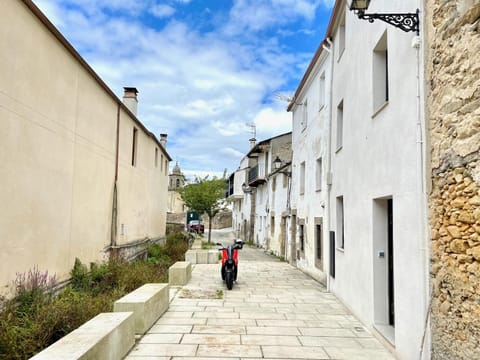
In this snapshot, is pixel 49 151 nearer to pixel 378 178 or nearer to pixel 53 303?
pixel 53 303

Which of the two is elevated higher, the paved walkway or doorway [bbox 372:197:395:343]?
doorway [bbox 372:197:395:343]

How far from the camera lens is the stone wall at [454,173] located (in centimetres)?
323

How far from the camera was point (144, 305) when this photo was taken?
5629 millimetres

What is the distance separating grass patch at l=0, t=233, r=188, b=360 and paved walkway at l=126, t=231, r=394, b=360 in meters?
1.13

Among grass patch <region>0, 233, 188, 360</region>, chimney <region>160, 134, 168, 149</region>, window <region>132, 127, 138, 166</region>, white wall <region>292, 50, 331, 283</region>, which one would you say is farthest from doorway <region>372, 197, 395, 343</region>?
chimney <region>160, 134, 168, 149</region>

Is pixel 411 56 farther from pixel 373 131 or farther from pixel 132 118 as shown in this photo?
pixel 132 118

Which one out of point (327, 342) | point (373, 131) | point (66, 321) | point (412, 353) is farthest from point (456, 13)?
point (66, 321)

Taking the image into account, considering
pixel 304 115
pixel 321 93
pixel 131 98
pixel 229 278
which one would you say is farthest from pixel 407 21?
pixel 131 98

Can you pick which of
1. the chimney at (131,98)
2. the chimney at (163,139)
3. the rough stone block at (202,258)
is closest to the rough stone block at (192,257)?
the rough stone block at (202,258)

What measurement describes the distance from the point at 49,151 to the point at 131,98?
9956mm

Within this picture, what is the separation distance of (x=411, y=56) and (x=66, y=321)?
5.92 m

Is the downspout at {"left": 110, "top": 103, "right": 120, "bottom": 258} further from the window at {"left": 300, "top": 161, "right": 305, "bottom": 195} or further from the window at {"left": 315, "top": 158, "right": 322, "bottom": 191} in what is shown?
the window at {"left": 300, "top": 161, "right": 305, "bottom": 195}

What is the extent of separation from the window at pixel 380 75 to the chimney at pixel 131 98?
12660 millimetres

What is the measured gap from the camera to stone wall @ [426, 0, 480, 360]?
3.23 m
